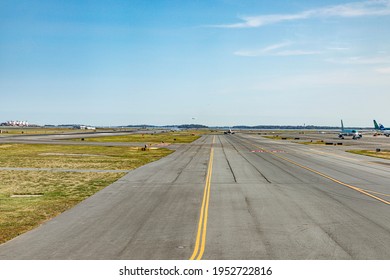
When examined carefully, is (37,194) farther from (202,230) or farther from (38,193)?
(202,230)

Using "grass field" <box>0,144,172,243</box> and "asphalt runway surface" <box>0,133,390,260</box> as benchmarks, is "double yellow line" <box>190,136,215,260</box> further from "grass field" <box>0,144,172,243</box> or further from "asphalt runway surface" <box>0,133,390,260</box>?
"grass field" <box>0,144,172,243</box>

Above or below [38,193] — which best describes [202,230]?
below

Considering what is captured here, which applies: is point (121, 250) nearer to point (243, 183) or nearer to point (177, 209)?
point (177, 209)

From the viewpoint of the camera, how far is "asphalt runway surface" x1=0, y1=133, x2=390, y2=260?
12.0m

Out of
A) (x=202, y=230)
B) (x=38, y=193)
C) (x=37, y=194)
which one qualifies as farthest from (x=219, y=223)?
(x=38, y=193)

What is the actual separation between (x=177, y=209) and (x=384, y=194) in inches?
572

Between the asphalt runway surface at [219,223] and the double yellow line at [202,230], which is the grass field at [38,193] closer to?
the asphalt runway surface at [219,223]

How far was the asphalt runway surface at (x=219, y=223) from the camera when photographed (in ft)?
39.4

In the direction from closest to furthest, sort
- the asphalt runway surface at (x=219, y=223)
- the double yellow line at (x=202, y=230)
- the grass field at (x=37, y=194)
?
the double yellow line at (x=202, y=230)
the asphalt runway surface at (x=219, y=223)
the grass field at (x=37, y=194)

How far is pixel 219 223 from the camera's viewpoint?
51.9 ft

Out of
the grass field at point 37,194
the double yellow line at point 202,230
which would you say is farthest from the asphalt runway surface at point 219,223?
the grass field at point 37,194

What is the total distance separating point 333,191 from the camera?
79.9 ft
